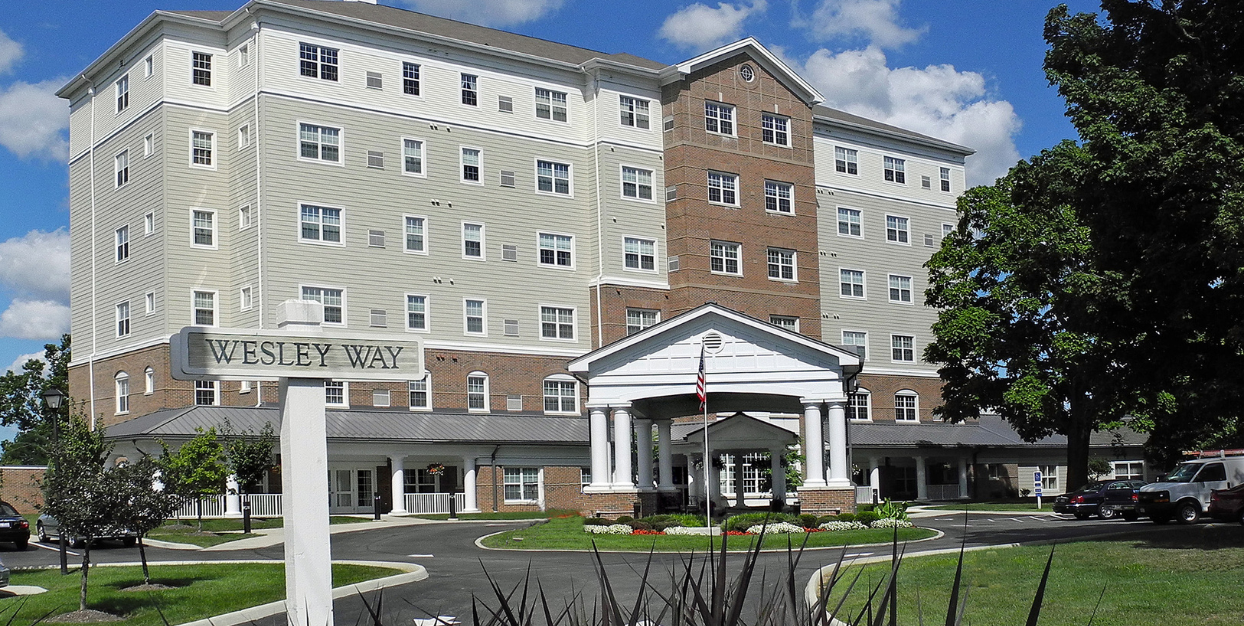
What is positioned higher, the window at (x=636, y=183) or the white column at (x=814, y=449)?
the window at (x=636, y=183)

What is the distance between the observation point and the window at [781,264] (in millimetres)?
62125

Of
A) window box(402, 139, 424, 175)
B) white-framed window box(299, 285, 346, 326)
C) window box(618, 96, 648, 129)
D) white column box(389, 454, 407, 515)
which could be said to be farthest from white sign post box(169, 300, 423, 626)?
window box(618, 96, 648, 129)

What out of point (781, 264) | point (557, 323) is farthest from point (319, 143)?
point (781, 264)

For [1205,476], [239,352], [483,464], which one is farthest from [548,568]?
[483,464]

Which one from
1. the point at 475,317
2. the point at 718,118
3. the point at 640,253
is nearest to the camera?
the point at 475,317

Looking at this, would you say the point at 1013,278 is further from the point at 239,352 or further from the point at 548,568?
the point at 239,352

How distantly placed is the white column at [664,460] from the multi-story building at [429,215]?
148 inches

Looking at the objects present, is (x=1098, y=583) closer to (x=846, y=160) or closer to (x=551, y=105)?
(x=551, y=105)

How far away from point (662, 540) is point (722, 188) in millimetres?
31673

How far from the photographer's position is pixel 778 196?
205 feet

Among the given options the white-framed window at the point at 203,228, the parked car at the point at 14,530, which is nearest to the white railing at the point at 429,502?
the white-framed window at the point at 203,228

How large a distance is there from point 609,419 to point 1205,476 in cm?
1708

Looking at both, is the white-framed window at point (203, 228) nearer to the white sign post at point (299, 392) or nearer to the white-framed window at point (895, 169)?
the white-framed window at point (895, 169)

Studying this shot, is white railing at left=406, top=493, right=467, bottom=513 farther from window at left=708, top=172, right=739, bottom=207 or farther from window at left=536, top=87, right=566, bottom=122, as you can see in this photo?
window at left=708, top=172, right=739, bottom=207
